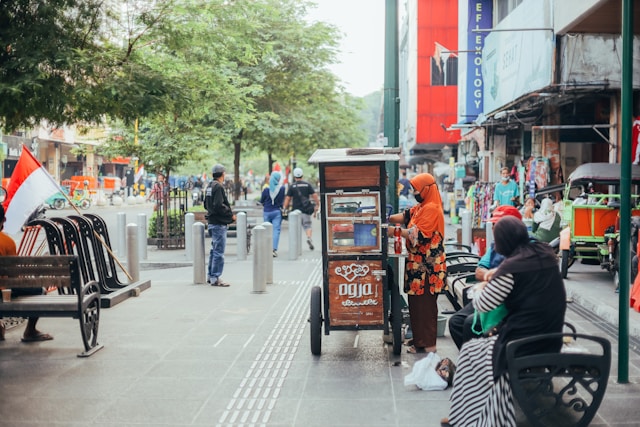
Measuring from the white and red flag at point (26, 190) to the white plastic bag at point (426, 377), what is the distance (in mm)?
5002

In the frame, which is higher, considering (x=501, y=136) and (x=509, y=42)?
(x=509, y=42)

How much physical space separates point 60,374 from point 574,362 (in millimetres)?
4409

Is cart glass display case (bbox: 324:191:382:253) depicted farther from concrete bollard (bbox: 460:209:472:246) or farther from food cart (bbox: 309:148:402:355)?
concrete bollard (bbox: 460:209:472:246)

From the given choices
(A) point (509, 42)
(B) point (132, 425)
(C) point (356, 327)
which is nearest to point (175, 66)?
(C) point (356, 327)

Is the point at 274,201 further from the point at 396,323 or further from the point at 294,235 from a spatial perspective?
the point at 396,323

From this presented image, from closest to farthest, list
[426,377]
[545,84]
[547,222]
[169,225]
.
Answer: [426,377] → [547,222] → [545,84] → [169,225]

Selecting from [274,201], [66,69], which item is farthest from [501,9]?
[66,69]

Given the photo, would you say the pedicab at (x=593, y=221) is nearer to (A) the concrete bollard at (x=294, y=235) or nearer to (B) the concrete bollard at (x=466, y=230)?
(B) the concrete bollard at (x=466, y=230)

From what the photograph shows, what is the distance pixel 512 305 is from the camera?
4758mm

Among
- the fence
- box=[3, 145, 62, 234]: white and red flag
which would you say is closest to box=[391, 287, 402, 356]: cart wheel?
box=[3, 145, 62, 234]: white and red flag

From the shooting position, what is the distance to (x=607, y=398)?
5625mm

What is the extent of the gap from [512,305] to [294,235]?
434 inches

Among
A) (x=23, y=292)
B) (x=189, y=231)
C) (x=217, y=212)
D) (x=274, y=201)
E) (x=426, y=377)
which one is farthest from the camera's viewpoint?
(x=274, y=201)

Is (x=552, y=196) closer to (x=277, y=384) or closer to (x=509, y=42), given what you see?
(x=509, y=42)
